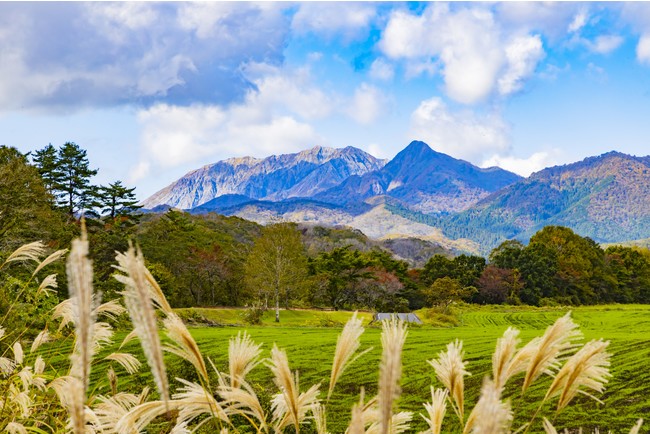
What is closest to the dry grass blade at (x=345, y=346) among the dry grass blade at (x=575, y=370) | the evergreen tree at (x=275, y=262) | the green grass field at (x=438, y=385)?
the dry grass blade at (x=575, y=370)

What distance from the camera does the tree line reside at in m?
35.0

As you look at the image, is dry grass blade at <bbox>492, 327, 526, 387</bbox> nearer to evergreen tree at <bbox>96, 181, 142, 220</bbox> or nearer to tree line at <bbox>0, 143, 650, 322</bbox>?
tree line at <bbox>0, 143, 650, 322</bbox>

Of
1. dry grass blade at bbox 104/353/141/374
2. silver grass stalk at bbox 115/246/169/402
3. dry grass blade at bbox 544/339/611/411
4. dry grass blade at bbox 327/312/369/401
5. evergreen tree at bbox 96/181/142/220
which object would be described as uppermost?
evergreen tree at bbox 96/181/142/220

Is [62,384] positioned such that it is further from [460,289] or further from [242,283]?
[460,289]

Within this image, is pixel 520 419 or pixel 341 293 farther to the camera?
pixel 341 293

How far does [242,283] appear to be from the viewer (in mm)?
42438

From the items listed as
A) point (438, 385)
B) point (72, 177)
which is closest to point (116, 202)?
point (72, 177)

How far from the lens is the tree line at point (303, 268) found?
35000 millimetres

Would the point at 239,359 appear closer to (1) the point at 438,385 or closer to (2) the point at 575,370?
(2) the point at 575,370

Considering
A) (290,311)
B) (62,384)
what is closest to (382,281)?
(290,311)

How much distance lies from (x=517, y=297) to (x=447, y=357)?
4846cm

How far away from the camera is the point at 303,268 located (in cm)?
3625

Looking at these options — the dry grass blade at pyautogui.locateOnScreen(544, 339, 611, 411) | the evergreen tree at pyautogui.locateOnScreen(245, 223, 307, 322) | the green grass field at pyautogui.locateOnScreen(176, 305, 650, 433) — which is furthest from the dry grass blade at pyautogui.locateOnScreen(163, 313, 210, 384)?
the evergreen tree at pyautogui.locateOnScreen(245, 223, 307, 322)

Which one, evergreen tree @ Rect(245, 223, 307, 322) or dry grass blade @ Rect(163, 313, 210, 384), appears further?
evergreen tree @ Rect(245, 223, 307, 322)
